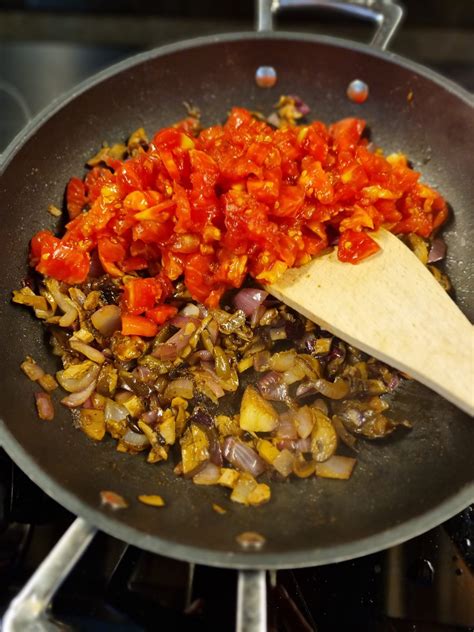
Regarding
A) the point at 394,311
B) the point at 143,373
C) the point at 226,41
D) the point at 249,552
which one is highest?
the point at 226,41

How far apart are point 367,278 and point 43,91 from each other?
1.88m

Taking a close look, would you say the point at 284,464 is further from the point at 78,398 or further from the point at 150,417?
the point at 78,398

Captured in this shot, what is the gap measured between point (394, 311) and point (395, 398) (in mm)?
297

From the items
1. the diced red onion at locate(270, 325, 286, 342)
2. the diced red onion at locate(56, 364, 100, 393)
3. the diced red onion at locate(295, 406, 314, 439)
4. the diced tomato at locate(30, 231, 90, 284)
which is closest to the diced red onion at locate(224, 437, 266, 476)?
the diced red onion at locate(295, 406, 314, 439)

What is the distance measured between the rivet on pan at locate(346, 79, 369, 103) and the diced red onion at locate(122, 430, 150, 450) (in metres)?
1.48

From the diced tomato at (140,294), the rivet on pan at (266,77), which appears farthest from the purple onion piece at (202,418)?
the rivet on pan at (266,77)

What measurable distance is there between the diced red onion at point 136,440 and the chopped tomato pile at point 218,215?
0.32m

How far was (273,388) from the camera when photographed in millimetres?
1922

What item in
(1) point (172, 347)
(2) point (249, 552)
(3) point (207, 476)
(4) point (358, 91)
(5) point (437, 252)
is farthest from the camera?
(4) point (358, 91)

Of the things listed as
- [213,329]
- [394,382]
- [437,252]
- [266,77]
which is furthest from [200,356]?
[266,77]

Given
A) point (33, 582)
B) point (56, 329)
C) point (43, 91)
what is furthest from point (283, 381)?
point (43, 91)

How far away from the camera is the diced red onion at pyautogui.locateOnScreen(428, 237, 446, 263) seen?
7.03 feet

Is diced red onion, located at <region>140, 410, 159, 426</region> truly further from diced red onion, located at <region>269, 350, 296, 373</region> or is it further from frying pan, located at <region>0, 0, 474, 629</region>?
diced red onion, located at <region>269, 350, 296, 373</region>

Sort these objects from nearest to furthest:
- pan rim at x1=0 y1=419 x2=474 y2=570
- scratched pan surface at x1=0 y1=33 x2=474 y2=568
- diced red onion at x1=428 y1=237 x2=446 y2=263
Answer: pan rim at x1=0 y1=419 x2=474 y2=570 < scratched pan surface at x1=0 y1=33 x2=474 y2=568 < diced red onion at x1=428 y1=237 x2=446 y2=263
